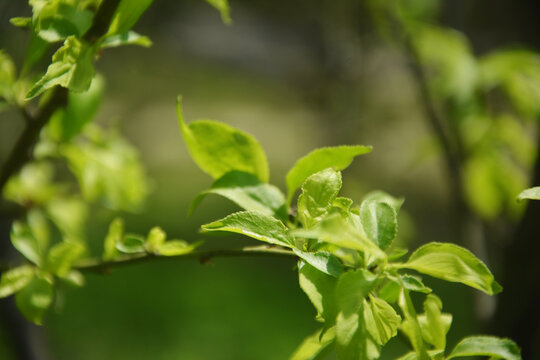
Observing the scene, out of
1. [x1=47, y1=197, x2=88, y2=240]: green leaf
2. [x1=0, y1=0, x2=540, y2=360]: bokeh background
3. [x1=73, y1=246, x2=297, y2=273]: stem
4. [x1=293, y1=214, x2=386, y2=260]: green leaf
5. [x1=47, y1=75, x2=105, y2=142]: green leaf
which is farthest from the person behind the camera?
[x1=0, y1=0, x2=540, y2=360]: bokeh background

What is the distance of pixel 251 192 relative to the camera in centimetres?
45

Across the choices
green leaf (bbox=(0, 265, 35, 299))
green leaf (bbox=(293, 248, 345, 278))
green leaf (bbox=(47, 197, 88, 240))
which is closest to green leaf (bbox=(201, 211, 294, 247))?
green leaf (bbox=(293, 248, 345, 278))

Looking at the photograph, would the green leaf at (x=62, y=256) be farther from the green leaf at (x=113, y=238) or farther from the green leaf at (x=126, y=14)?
the green leaf at (x=126, y=14)

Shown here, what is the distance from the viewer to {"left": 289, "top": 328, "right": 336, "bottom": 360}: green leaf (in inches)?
15.6

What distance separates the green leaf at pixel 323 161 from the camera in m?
0.43

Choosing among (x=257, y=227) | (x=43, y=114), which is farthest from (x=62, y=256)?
(x=257, y=227)

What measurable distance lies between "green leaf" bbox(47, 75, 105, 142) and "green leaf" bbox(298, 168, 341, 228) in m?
0.40

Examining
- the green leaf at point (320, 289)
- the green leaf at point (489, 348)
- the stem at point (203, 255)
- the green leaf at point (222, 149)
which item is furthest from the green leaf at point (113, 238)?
the green leaf at point (489, 348)

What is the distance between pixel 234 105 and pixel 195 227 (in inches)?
159

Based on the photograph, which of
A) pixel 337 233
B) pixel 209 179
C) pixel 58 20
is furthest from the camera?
pixel 209 179

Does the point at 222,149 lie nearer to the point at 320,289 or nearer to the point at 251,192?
the point at 251,192

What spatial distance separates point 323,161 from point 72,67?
0.23m

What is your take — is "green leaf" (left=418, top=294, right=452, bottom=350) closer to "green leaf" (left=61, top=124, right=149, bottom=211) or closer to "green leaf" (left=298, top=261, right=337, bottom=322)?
"green leaf" (left=298, top=261, right=337, bottom=322)

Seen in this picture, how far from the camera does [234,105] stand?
724 centimetres
